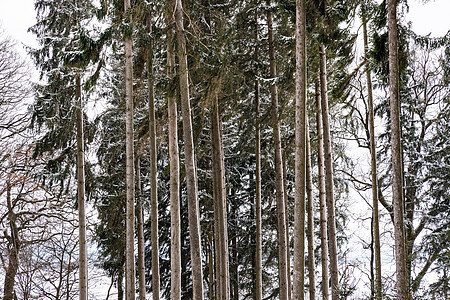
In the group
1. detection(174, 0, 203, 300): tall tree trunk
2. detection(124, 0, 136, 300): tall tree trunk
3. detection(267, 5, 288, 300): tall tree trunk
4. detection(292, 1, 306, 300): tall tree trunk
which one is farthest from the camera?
detection(267, 5, 288, 300): tall tree trunk

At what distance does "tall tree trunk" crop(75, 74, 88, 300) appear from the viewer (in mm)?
9180

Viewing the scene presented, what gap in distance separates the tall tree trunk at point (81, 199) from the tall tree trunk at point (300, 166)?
5.38 meters

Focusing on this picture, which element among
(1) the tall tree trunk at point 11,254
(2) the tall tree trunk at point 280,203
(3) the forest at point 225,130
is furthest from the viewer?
(1) the tall tree trunk at point 11,254

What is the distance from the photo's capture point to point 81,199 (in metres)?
9.45

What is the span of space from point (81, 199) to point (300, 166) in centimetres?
580

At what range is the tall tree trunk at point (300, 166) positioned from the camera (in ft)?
18.6

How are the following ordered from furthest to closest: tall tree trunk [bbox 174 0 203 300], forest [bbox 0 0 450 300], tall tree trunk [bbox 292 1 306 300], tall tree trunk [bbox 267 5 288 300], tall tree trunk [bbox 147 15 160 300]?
tall tree trunk [bbox 267 5 288 300]
tall tree trunk [bbox 147 15 160 300]
tall tree trunk [bbox 174 0 203 300]
forest [bbox 0 0 450 300]
tall tree trunk [bbox 292 1 306 300]

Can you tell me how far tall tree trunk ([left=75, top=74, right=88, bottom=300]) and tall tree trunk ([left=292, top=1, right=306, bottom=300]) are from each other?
17.7 ft

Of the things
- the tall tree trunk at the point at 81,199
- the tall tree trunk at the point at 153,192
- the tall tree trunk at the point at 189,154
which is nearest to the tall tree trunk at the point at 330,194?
the tall tree trunk at the point at 189,154

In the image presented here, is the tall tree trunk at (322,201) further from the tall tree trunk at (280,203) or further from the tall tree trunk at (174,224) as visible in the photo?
the tall tree trunk at (174,224)

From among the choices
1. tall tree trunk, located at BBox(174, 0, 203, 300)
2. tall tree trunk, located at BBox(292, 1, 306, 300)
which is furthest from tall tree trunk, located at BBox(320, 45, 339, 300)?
tall tree trunk, located at BBox(174, 0, 203, 300)

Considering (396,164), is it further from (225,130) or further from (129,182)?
(225,130)

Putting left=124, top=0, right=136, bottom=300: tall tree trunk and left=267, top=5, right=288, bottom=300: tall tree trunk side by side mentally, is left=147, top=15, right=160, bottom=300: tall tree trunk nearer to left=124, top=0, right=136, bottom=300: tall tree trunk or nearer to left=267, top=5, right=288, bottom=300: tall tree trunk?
left=124, top=0, right=136, bottom=300: tall tree trunk

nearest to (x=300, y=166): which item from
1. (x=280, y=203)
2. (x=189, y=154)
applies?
(x=189, y=154)
